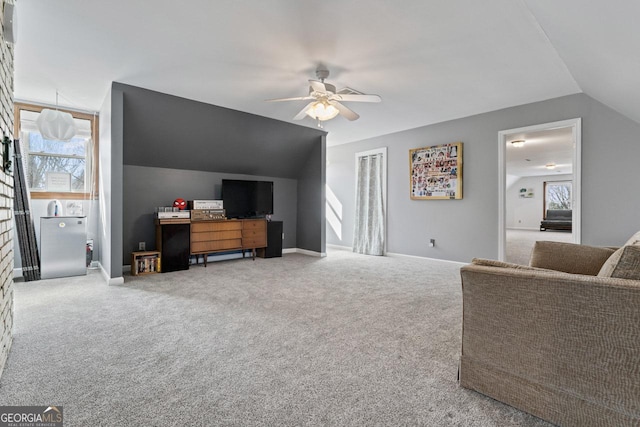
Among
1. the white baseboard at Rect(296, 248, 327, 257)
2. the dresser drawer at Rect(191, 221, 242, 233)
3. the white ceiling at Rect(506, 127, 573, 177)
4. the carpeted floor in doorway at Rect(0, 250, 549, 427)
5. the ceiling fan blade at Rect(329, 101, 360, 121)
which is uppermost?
the white ceiling at Rect(506, 127, 573, 177)

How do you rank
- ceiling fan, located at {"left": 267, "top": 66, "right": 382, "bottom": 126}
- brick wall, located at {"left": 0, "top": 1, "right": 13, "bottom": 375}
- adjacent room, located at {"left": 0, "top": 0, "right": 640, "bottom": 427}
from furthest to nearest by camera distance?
ceiling fan, located at {"left": 267, "top": 66, "right": 382, "bottom": 126}
brick wall, located at {"left": 0, "top": 1, "right": 13, "bottom": 375}
adjacent room, located at {"left": 0, "top": 0, "right": 640, "bottom": 427}

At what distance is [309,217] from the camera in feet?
21.0

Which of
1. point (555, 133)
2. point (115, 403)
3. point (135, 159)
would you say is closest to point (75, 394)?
point (115, 403)

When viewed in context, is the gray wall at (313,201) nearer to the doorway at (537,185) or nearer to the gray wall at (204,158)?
the gray wall at (204,158)

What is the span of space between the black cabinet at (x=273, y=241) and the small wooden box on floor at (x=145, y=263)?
1871 millimetres

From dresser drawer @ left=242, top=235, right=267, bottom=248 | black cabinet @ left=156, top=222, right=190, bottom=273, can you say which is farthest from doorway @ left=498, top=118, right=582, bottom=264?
black cabinet @ left=156, top=222, right=190, bottom=273

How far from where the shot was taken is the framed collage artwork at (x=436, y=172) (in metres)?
5.13

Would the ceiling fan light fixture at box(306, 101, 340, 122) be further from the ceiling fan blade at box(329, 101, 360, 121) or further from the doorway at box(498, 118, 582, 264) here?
the doorway at box(498, 118, 582, 264)

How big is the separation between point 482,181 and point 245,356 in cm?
443

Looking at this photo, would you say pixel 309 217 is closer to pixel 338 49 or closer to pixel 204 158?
pixel 204 158

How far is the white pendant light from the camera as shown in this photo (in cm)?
391

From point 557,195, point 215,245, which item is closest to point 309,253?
point 215,245

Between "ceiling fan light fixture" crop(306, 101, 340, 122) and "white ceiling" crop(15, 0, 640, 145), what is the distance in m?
0.36

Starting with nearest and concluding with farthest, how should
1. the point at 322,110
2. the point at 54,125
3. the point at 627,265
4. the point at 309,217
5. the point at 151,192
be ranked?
the point at 627,265, the point at 322,110, the point at 54,125, the point at 151,192, the point at 309,217
